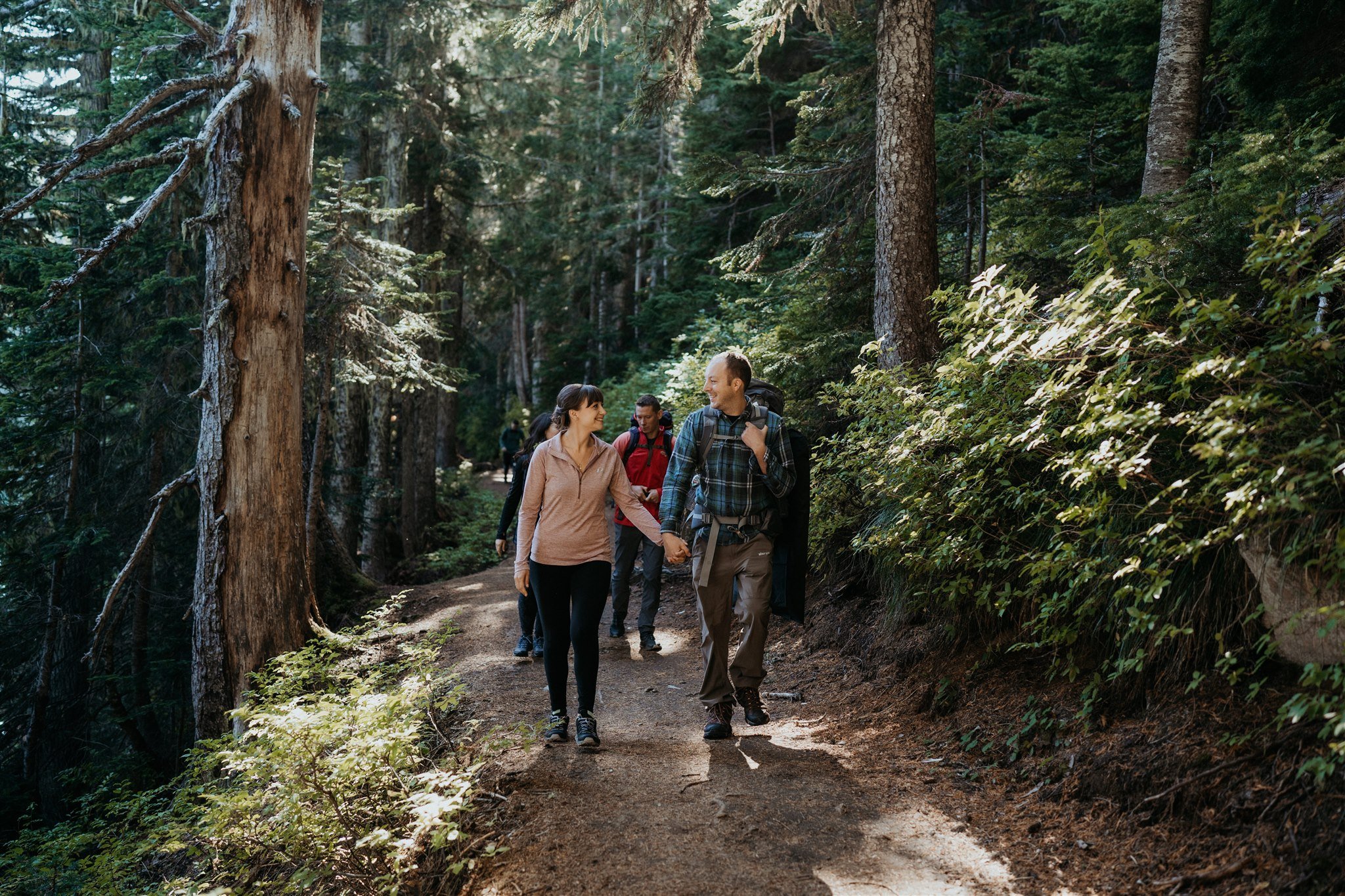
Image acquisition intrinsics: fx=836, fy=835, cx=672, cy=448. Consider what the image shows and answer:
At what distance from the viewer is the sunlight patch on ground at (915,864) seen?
11.6 feet

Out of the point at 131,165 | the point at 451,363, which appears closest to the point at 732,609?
the point at 131,165

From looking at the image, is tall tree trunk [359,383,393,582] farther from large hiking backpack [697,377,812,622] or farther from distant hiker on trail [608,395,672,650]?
large hiking backpack [697,377,812,622]

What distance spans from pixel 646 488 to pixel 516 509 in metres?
1.35

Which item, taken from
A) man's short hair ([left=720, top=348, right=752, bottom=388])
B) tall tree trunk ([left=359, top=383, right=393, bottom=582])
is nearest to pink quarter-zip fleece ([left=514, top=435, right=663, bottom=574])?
man's short hair ([left=720, top=348, right=752, bottom=388])

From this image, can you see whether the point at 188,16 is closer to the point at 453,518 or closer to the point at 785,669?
the point at 785,669

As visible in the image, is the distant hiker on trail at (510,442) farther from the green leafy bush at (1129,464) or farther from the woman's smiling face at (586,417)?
the woman's smiling face at (586,417)

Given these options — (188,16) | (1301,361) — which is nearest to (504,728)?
(1301,361)

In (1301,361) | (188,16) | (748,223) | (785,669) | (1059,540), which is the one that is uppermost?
(748,223)

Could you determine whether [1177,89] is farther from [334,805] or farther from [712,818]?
[334,805]

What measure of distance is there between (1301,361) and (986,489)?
1.95 metres

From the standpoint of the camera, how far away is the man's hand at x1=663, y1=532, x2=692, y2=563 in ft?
16.7

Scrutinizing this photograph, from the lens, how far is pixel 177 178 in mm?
7086

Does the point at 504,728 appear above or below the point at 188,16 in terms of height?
below

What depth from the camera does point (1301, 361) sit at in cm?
340
